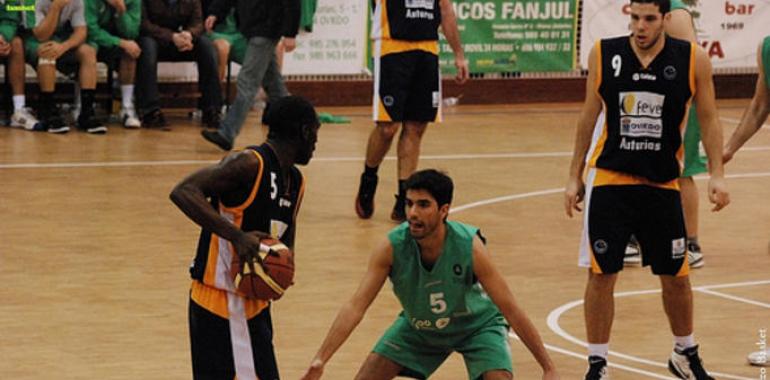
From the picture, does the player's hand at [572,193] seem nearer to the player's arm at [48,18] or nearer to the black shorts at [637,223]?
the black shorts at [637,223]

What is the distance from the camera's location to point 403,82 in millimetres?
11438

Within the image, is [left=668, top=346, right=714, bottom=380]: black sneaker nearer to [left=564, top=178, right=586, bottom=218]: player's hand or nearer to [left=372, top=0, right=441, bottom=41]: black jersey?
[left=564, top=178, right=586, bottom=218]: player's hand

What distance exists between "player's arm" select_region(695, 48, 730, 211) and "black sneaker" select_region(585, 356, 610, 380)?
2.95ft

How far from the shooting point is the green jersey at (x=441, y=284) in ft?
21.4

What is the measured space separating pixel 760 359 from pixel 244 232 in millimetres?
3131

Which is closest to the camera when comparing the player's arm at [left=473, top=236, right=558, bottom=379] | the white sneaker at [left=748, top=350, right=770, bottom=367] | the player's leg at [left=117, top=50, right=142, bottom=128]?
the player's arm at [left=473, top=236, right=558, bottom=379]

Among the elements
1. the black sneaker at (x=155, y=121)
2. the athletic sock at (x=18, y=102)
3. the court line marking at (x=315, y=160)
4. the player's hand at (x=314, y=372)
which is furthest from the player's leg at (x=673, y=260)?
the athletic sock at (x=18, y=102)

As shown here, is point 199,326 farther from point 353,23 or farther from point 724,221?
point 353,23

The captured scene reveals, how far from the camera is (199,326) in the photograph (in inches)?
241

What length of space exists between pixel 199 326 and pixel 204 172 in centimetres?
63

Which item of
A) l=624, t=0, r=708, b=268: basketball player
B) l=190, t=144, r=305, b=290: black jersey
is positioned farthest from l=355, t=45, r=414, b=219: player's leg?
l=190, t=144, r=305, b=290: black jersey

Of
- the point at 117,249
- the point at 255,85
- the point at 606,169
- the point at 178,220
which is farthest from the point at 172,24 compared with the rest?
the point at 606,169

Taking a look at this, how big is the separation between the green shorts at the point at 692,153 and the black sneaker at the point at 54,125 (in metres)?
7.21

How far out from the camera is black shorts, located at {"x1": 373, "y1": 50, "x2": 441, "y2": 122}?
11.4 meters
